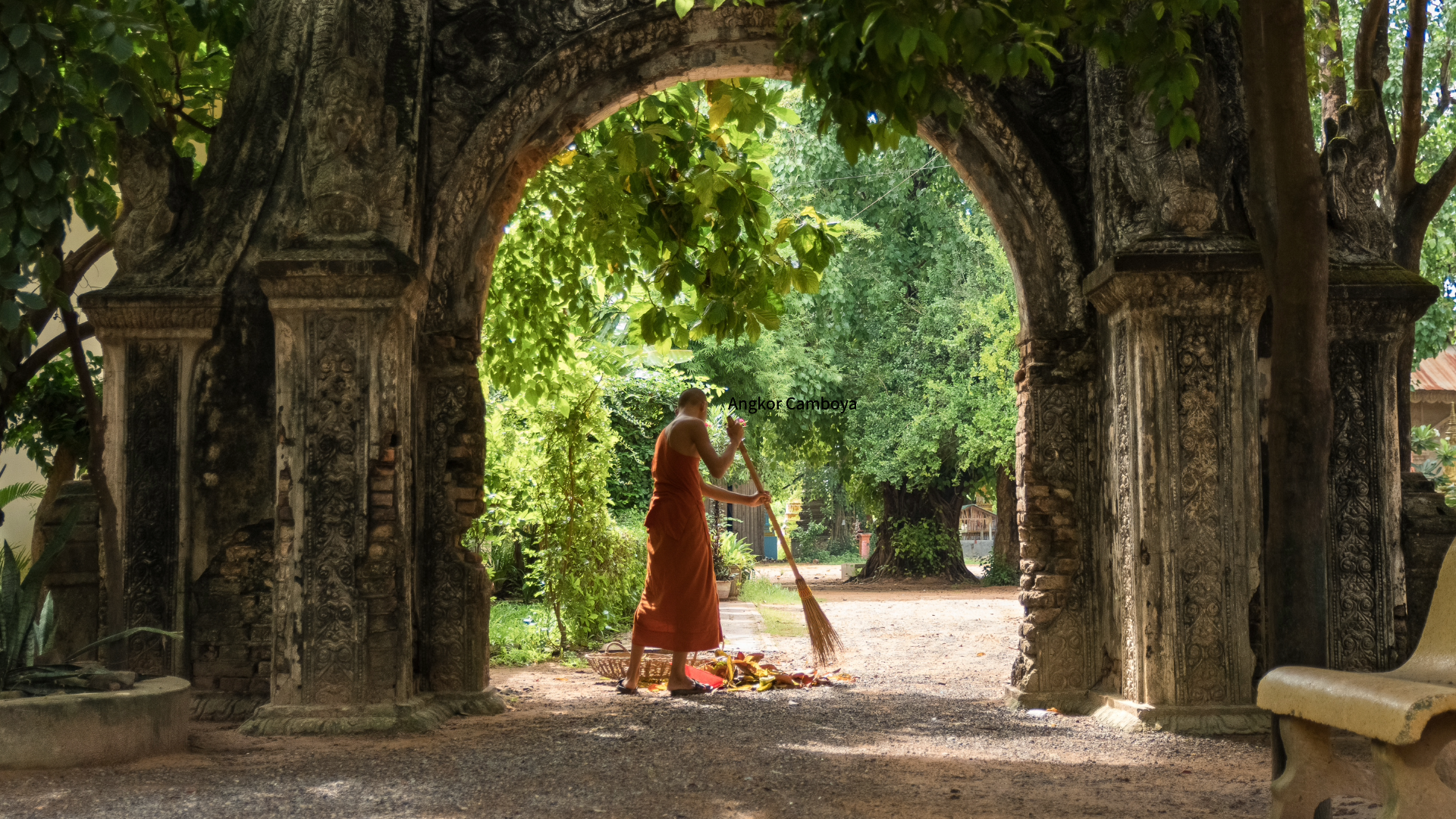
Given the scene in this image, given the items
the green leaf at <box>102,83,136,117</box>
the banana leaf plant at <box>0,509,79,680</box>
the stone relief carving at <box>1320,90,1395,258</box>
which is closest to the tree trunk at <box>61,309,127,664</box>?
the banana leaf plant at <box>0,509,79,680</box>

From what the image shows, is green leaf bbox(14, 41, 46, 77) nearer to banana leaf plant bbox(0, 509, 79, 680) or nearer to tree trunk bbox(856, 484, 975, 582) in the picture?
banana leaf plant bbox(0, 509, 79, 680)


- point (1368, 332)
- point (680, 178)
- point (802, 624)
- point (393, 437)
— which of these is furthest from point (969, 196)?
point (393, 437)

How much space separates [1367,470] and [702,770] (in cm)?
349

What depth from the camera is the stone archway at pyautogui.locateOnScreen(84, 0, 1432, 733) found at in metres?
5.24

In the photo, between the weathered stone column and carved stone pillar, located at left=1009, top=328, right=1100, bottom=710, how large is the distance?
10.2 feet

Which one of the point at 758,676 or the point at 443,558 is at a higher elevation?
the point at 443,558

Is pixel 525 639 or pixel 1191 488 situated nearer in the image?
pixel 1191 488

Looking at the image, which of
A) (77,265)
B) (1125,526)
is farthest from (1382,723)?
(77,265)

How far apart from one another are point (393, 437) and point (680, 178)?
9.91ft

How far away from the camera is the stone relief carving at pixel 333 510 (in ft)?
17.0

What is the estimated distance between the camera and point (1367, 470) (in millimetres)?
5434

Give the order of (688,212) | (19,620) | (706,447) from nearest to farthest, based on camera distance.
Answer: (19,620)
(706,447)
(688,212)

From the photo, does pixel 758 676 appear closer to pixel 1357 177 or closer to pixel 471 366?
pixel 471 366

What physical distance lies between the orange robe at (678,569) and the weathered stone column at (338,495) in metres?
1.89
